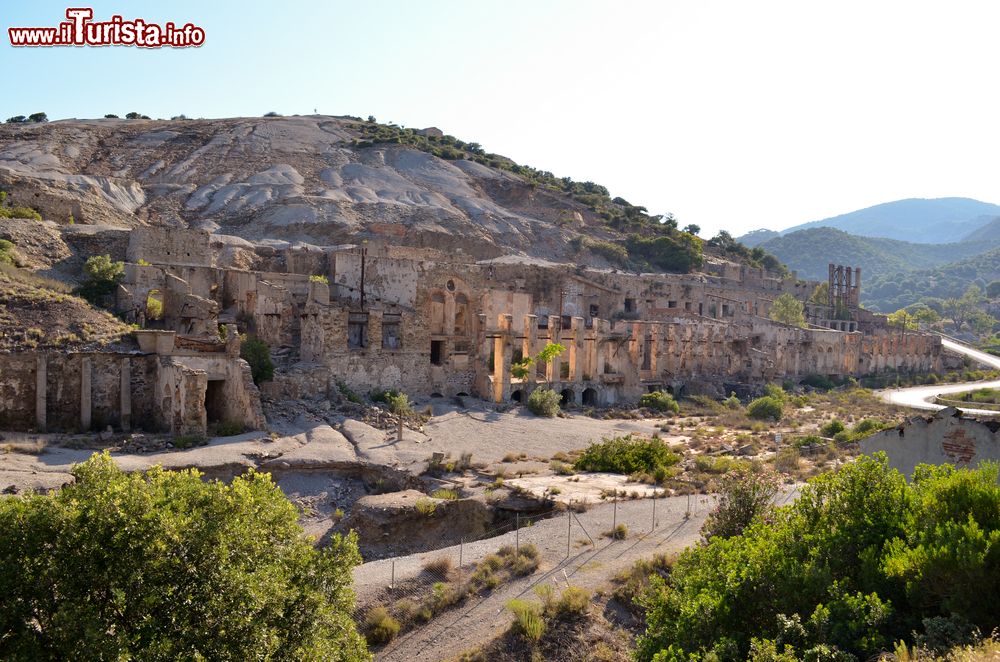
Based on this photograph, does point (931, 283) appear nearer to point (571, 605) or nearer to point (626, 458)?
point (626, 458)

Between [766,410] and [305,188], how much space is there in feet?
137

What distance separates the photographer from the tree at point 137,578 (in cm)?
729

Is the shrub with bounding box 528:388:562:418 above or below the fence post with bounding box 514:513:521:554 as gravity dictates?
above

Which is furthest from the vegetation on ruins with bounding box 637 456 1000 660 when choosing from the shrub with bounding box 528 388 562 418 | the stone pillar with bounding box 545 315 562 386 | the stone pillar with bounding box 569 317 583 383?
the stone pillar with bounding box 569 317 583 383

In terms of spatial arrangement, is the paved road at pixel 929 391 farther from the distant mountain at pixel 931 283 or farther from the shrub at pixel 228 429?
the distant mountain at pixel 931 283

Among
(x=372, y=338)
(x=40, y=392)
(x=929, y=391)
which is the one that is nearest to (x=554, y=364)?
(x=372, y=338)

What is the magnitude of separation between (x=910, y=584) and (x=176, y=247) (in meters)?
30.0

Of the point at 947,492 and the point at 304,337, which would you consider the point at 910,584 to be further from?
the point at 304,337

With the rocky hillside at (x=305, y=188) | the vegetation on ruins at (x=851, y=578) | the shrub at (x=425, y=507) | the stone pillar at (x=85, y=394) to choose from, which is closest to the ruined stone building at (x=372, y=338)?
the stone pillar at (x=85, y=394)

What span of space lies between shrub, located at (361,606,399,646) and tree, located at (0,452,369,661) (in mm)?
3811

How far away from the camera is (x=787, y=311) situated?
6056 cm

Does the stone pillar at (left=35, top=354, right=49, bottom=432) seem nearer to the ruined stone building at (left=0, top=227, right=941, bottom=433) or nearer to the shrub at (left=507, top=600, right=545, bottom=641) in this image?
the ruined stone building at (left=0, top=227, right=941, bottom=433)

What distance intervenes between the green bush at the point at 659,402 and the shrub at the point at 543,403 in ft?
22.5

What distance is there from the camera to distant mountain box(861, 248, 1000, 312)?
153000 mm
